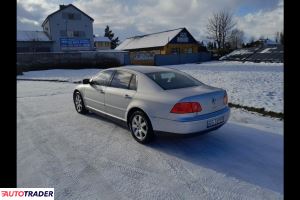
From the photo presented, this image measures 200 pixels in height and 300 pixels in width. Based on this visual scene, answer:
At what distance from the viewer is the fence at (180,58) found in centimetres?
3026

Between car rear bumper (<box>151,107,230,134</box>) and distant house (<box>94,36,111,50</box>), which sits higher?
distant house (<box>94,36,111,50</box>)

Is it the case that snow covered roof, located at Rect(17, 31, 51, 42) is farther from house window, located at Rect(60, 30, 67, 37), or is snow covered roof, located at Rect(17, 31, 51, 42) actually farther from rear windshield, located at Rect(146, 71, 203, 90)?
rear windshield, located at Rect(146, 71, 203, 90)

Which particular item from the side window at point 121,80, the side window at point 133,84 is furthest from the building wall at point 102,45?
the side window at point 133,84

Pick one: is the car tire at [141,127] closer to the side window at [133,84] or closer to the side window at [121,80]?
the side window at [133,84]

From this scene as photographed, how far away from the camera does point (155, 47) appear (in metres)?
39.3

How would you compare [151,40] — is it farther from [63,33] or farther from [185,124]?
[185,124]

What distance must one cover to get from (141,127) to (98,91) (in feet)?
5.72

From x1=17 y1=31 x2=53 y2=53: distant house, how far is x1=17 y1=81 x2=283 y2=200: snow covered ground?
36.3 meters

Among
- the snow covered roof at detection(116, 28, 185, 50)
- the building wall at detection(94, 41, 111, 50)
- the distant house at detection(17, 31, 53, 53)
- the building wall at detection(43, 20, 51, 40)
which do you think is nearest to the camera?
the distant house at detection(17, 31, 53, 53)

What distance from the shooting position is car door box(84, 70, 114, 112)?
5656 millimetres

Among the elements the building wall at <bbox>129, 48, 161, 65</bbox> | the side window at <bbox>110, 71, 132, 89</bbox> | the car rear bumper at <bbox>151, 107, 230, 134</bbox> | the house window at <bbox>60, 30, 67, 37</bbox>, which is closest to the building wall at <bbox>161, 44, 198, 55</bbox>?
the building wall at <bbox>129, 48, 161, 65</bbox>

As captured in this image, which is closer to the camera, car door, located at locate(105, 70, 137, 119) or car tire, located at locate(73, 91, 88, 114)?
car door, located at locate(105, 70, 137, 119)

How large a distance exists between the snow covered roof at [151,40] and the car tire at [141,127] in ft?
113
